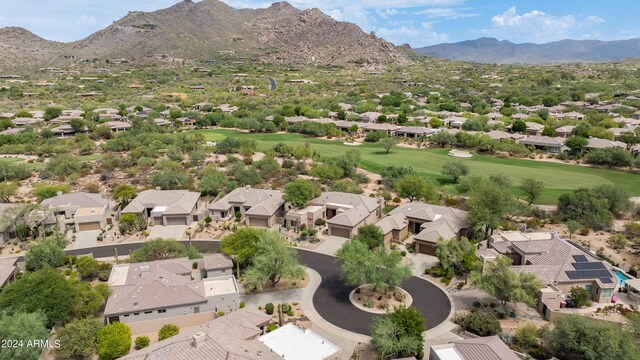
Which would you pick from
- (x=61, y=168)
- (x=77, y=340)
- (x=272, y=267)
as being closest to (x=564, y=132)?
(x=272, y=267)

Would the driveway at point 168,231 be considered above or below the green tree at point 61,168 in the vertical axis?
below

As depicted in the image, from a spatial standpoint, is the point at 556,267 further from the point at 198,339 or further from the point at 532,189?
the point at 198,339

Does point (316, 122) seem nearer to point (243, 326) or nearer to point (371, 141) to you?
point (371, 141)

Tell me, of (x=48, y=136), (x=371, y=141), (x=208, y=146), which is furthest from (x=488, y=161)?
(x=48, y=136)

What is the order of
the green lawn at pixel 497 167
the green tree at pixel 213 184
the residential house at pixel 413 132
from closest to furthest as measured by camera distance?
the green tree at pixel 213 184, the green lawn at pixel 497 167, the residential house at pixel 413 132

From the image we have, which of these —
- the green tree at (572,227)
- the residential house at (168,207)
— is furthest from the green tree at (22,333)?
the green tree at (572,227)

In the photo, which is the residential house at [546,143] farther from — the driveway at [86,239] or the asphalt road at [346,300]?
the driveway at [86,239]

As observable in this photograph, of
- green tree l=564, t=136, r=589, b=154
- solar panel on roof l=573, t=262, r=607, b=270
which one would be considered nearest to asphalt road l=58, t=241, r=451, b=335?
solar panel on roof l=573, t=262, r=607, b=270
